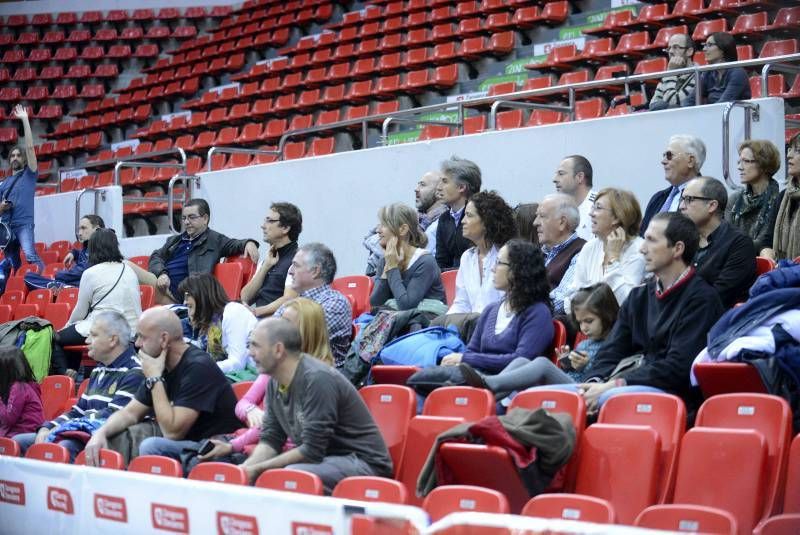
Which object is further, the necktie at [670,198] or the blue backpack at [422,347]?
the necktie at [670,198]

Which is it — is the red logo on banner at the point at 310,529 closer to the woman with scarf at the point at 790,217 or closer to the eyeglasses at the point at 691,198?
the eyeglasses at the point at 691,198

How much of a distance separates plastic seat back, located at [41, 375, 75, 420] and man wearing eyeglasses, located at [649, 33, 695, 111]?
12.4ft

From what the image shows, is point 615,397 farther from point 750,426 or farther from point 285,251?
point 285,251

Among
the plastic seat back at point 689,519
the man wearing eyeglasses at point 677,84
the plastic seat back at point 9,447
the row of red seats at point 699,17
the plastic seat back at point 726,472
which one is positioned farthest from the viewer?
the row of red seats at point 699,17

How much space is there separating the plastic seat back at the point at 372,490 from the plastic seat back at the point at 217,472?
51 centimetres

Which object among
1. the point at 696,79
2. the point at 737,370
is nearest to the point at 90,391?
the point at 737,370

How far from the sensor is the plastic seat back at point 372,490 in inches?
147

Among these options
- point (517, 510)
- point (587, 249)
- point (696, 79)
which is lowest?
point (517, 510)

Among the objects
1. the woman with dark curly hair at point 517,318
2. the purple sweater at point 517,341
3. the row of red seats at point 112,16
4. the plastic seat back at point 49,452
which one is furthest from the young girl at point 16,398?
the row of red seats at point 112,16

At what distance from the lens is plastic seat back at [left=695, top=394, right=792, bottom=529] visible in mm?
3705

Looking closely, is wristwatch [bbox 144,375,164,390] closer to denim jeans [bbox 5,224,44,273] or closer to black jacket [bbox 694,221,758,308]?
black jacket [bbox 694,221,758,308]

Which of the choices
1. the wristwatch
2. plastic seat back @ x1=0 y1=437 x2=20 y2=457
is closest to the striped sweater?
plastic seat back @ x1=0 y1=437 x2=20 y2=457

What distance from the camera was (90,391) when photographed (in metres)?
5.83

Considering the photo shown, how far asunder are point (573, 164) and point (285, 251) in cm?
186
